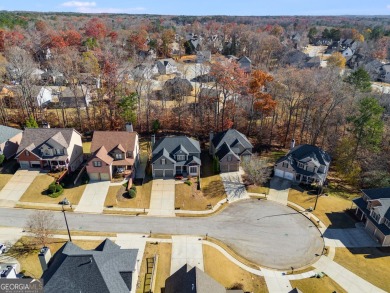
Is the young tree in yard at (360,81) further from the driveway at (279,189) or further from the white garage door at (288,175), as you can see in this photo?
the driveway at (279,189)

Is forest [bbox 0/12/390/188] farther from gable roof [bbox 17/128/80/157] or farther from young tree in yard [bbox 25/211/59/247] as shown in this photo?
young tree in yard [bbox 25/211/59/247]

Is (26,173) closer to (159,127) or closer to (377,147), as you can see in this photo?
(159,127)

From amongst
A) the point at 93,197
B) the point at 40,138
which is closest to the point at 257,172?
the point at 93,197

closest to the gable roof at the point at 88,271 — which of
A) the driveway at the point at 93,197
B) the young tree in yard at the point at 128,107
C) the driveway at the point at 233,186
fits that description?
the driveway at the point at 93,197

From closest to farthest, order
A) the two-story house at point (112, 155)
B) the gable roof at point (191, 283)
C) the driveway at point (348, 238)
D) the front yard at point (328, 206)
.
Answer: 1. the gable roof at point (191, 283)
2. the driveway at point (348, 238)
3. the front yard at point (328, 206)
4. the two-story house at point (112, 155)

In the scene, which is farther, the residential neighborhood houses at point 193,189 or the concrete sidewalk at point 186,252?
the concrete sidewalk at point 186,252

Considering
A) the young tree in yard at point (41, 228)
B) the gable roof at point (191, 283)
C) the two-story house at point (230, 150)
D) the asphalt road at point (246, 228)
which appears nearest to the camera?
the gable roof at point (191, 283)

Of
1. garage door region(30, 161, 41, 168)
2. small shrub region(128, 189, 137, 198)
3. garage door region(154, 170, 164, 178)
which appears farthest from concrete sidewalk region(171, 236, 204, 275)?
garage door region(30, 161, 41, 168)
